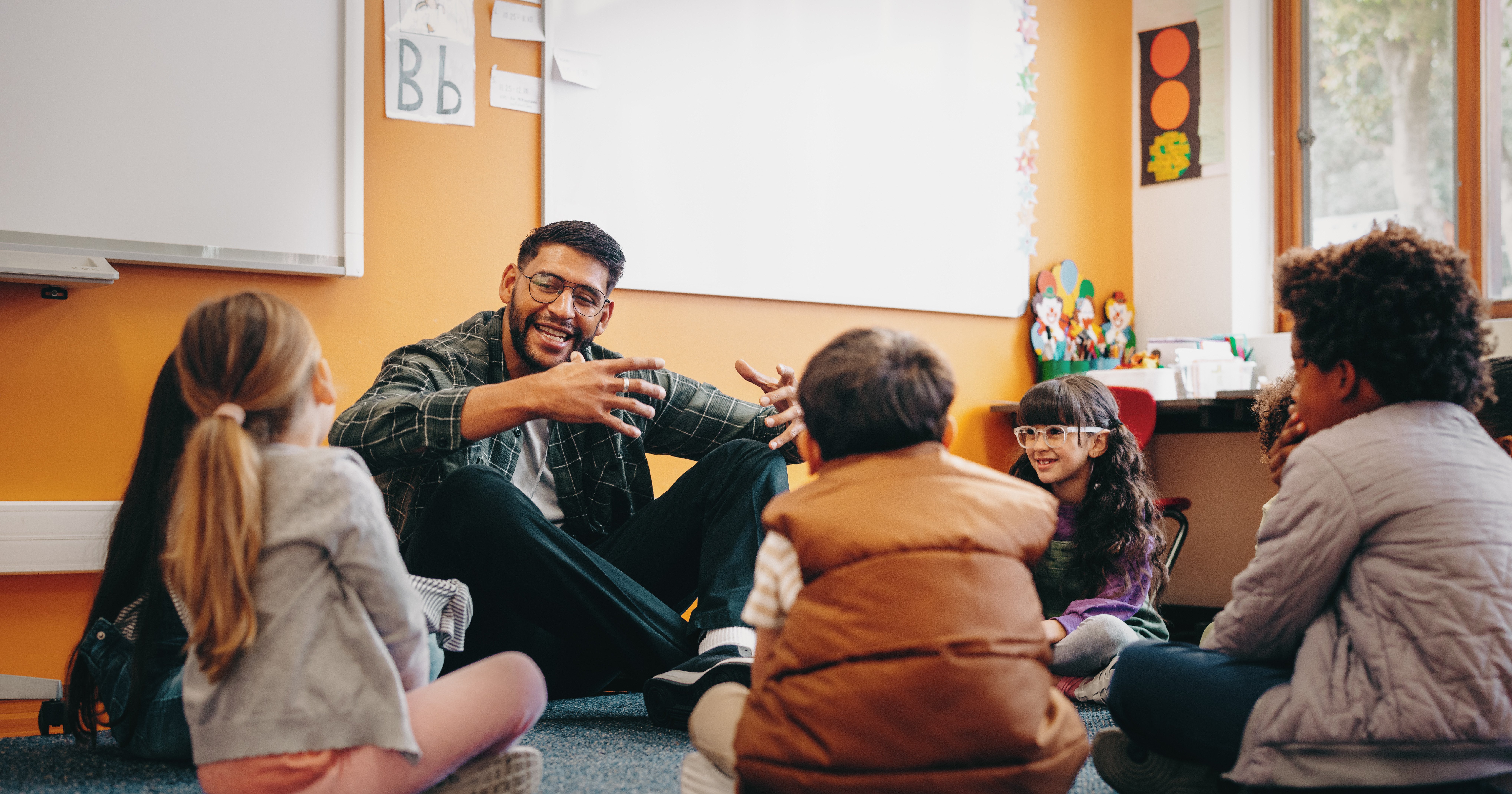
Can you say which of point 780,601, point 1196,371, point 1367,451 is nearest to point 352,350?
point 780,601

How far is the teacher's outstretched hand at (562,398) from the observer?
5.11ft

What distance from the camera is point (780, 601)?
38.2 inches

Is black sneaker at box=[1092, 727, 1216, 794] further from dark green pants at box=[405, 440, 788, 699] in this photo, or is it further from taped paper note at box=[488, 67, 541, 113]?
taped paper note at box=[488, 67, 541, 113]

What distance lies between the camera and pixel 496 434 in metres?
1.78

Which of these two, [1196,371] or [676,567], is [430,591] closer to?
[676,567]

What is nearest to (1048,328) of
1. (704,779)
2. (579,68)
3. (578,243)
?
(579,68)

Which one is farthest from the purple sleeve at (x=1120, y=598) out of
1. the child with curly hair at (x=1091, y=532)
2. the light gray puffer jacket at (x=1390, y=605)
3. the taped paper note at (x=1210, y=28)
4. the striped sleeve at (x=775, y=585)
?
the taped paper note at (x=1210, y=28)

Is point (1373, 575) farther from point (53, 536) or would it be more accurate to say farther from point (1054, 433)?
point (53, 536)

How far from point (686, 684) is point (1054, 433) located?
1017 millimetres

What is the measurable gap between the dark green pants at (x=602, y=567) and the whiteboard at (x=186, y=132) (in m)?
0.85

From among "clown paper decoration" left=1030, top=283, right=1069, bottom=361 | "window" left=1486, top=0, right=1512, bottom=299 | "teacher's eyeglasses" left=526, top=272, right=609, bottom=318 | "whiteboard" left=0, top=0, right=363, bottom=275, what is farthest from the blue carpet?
"window" left=1486, top=0, right=1512, bottom=299

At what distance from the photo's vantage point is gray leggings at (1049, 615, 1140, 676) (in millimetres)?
1832

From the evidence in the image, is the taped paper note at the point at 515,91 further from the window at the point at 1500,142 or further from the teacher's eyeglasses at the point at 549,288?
the window at the point at 1500,142

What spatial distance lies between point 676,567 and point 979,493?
980 millimetres
